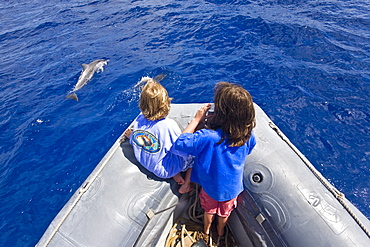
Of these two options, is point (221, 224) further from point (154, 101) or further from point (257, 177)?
point (154, 101)

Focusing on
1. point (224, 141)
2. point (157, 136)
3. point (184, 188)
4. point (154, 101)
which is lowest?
point (184, 188)

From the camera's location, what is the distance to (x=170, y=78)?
7223 mm

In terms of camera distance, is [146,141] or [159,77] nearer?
[146,141]

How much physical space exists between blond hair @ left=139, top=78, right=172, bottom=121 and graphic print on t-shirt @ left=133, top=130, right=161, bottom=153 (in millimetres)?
197

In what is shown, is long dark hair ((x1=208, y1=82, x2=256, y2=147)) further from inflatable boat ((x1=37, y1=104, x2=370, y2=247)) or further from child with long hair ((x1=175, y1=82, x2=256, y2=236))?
inflatable boat ((x1=37, y1=104, x2=370, y2=247))

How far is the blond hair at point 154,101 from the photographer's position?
2613mm

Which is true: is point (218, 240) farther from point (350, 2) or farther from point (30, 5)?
point (30, 5)

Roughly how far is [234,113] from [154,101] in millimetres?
926

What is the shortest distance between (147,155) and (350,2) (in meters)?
12.4

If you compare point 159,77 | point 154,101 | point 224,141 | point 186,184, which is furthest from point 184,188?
point 159,77

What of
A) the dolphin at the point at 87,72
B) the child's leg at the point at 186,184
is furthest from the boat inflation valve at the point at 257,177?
the dolphin at the point at 87,72

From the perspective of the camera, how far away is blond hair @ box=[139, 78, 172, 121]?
2.61 metres

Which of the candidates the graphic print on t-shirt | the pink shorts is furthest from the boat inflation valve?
the graphic print on t-shirt

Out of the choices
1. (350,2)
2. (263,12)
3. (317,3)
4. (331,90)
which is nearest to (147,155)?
(331,90)
